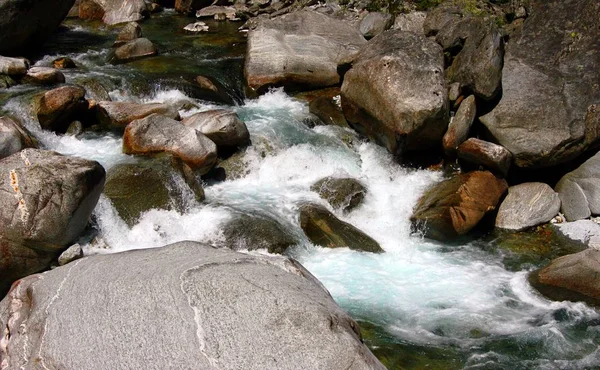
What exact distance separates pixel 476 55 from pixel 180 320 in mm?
9458

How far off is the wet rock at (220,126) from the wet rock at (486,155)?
4.25 metres

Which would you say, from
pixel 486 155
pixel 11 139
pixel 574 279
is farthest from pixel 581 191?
pixel 11 139

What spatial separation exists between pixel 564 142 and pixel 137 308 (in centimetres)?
896

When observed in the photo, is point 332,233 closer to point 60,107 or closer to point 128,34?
point 60,107

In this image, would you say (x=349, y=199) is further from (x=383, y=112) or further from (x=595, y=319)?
(x=595, y=319)

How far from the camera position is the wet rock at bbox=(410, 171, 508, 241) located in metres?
10.3

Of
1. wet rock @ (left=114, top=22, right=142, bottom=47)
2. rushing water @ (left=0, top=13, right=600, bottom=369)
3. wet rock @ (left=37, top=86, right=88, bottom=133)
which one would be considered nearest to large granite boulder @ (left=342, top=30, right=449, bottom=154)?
rushing water @ (left=0, top=13, right=600, bottom=369)

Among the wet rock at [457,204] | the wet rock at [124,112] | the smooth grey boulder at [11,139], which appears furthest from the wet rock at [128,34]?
the wet rock at [457,204]

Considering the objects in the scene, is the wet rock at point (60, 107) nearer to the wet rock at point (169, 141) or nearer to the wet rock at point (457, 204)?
the wet rock at point (169, 141)

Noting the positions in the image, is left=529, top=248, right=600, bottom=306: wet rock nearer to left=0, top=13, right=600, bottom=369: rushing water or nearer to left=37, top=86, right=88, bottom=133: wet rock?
left=0, top=13, right=600, bottom=369: rushing water

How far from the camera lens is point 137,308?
4.50 m

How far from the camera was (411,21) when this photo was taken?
16.1m

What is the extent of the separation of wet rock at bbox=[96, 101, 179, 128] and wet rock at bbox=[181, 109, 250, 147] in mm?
530

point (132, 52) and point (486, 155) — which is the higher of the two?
point (486, 155)
